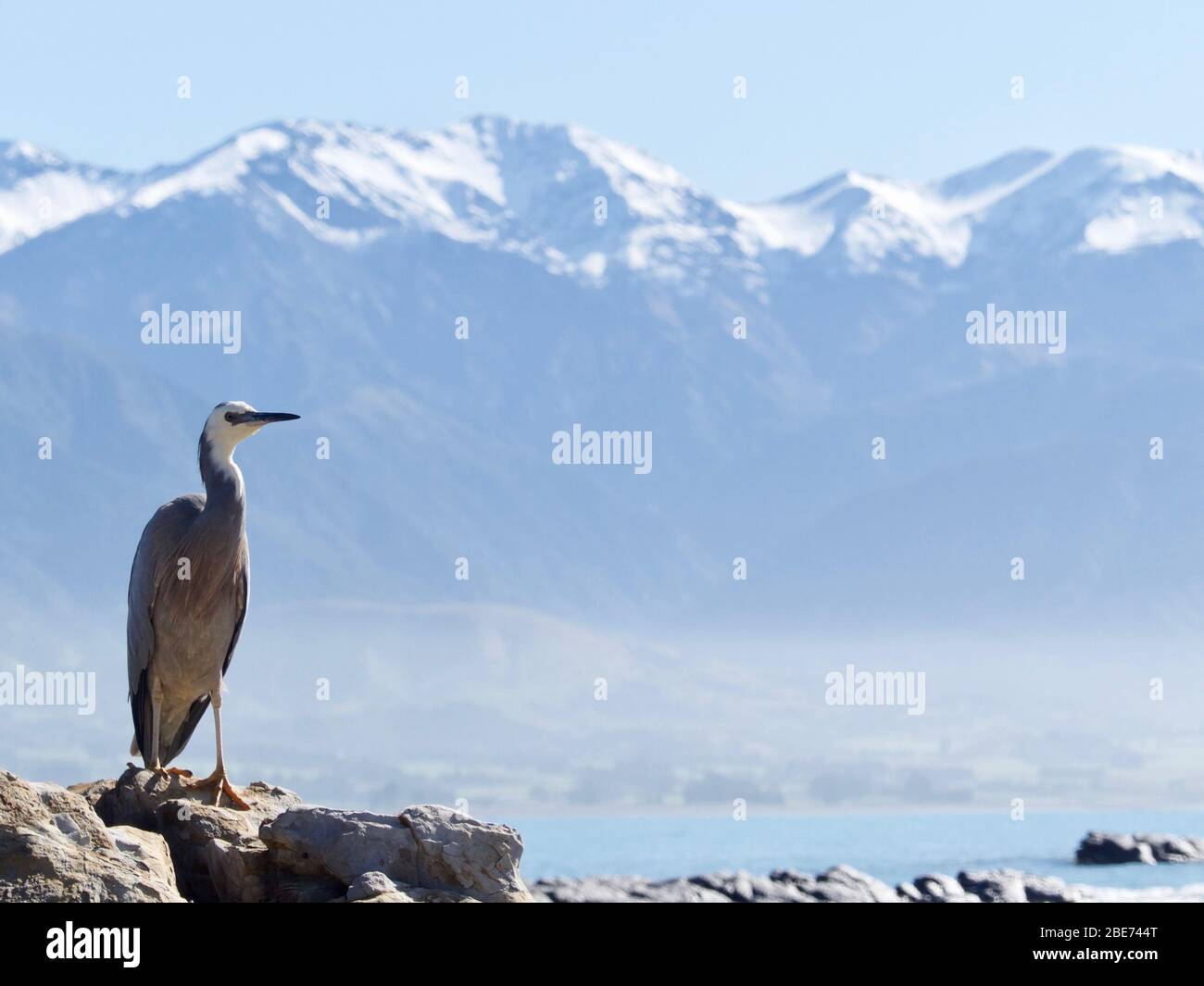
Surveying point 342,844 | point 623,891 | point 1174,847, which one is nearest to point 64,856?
point 342,844

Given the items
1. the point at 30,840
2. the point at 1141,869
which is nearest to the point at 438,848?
the point at 30,840

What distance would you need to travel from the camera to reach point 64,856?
396 inches

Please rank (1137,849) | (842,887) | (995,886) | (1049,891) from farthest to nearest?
(1137,849) < (995,886) < (842,887) < (1049,891)

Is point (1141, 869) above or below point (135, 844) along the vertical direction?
below

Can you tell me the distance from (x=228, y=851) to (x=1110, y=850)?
70.1 metres

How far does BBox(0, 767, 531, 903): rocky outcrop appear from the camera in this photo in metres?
10.0

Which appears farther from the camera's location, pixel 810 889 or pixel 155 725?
pixel 810 889

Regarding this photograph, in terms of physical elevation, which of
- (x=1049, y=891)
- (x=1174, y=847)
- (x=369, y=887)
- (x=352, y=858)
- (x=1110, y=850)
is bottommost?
(x=1110, y=850)

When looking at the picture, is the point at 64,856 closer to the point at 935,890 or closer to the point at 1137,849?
the point at 935,890

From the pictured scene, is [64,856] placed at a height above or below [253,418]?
below
